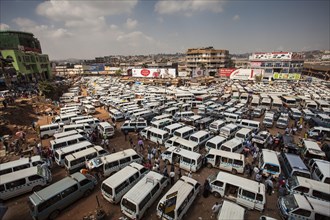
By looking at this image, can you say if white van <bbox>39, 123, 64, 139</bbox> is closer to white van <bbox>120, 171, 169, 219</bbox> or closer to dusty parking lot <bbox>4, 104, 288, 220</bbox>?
dusty parking lot <bbox>4, 104, 288, 220</bbox>

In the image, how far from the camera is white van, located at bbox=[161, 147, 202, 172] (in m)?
14.2

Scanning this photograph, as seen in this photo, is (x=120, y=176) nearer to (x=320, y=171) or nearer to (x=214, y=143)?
(x=214, y=143)

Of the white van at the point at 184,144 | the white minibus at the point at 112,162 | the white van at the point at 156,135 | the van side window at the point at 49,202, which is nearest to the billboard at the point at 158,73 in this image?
the white van at the point at 156,135

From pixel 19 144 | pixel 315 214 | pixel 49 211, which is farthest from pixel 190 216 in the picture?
pixel 19 144

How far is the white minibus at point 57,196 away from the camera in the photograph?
938 cm

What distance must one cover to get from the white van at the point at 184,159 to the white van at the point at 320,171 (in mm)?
8761

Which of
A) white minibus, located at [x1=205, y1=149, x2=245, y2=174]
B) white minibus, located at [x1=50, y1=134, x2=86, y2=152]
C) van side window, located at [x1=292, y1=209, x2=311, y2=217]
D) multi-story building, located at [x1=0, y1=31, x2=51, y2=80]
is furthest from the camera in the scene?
multi-story building, located at [x1=0, y1=31, x2=51, y2=80]

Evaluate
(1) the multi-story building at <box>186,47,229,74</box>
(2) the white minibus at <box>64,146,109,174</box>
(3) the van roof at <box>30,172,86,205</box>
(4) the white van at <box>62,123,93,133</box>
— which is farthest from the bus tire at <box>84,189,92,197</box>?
(1) the multi-story building at <box>186,47,229,74</box>

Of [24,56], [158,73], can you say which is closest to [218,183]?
[158,73]

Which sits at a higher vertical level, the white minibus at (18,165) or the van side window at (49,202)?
the white minibus at (18,165)

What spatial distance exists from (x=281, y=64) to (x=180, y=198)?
79.2 metres

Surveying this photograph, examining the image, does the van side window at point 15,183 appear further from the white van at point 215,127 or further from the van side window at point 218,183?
the white van at point 215,127

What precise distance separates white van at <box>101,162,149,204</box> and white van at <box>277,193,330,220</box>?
935 cm

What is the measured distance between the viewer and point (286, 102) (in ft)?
116
